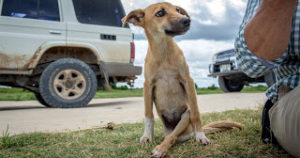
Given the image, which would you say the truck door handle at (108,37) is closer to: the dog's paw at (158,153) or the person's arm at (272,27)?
the dog's paw at (158,153)

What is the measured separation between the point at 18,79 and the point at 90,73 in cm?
141

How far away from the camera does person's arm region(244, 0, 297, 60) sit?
1130 millimetres

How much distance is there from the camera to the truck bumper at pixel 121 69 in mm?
5754

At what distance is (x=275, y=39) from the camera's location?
1.15 m

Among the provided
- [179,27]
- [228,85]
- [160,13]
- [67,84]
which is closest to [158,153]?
[179,27]

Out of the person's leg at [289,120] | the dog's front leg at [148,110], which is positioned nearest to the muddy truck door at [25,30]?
the dog's front leg at [148,110]

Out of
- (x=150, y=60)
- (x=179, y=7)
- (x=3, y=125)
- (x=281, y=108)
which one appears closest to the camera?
(x=281, y=108)

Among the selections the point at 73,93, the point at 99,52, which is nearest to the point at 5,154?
the point at 73,93

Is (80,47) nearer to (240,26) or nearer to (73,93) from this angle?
(73,93)

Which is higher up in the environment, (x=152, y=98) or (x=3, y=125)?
(x=152, y=98)

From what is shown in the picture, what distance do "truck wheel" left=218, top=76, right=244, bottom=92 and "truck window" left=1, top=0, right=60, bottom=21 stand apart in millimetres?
5822

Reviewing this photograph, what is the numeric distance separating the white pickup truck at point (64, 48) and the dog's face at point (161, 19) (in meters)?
3.47

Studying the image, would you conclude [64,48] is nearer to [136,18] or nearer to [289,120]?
A: [136,18]

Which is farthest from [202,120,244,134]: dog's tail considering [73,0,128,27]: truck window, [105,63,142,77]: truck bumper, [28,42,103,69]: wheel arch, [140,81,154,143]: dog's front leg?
[73,0,128,27]: truck window
